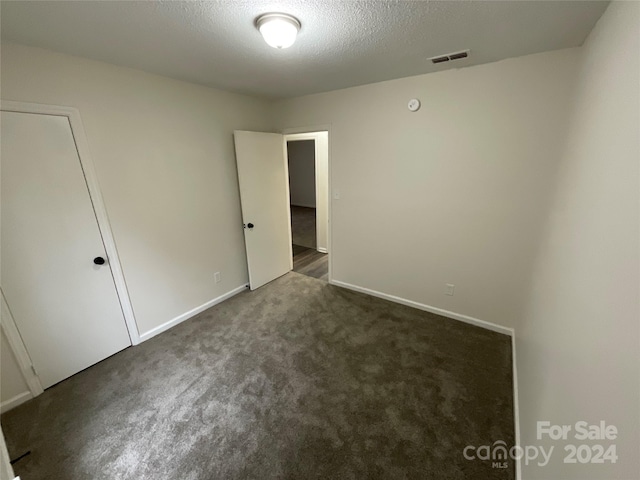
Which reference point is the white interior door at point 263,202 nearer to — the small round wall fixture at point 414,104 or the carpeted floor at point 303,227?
the carpeted floor at point 303,227

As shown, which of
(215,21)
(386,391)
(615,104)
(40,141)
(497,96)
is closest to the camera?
(615,104)

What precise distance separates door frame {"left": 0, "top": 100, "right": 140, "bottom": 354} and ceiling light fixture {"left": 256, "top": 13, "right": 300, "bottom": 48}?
1.52 metres

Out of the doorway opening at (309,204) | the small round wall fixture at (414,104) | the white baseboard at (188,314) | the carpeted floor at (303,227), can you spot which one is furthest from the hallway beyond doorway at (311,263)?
the small round wall fixture at (414,104)

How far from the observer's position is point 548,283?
1.56 meters

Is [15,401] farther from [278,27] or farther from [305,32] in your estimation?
[305,32]

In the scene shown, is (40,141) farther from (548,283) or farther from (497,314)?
(497,314)

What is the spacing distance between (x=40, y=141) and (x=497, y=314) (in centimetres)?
394

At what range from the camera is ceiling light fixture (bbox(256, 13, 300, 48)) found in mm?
1354

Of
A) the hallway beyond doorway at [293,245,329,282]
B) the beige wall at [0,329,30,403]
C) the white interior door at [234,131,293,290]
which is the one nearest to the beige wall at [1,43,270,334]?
the white interior door at [234,131,293,290]

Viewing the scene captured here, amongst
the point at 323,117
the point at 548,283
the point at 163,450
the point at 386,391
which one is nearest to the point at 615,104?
the point at 548,283

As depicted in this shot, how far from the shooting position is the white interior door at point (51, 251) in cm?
169

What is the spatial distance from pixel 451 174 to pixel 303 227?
4.54 metres

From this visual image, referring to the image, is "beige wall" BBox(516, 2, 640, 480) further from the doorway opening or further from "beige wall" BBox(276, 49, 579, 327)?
the doorway opening

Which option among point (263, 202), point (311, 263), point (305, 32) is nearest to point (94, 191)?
point (263, 202)
